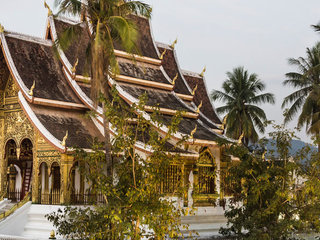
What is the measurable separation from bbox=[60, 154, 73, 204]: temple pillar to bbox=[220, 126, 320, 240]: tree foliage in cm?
423

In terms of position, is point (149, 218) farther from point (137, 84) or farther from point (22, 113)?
point (137, 84)

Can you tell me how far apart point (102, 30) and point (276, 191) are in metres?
4.84

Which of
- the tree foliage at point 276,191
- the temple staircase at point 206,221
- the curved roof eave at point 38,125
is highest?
the curved roof eave at point 38,125

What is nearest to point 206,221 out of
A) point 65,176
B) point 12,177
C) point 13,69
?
point 65,176

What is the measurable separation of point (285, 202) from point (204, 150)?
511 centimetres

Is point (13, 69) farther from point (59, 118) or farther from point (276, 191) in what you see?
point (276, 191)

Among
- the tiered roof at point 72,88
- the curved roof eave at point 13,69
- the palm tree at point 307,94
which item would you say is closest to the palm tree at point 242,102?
the palm tree at point 307,94

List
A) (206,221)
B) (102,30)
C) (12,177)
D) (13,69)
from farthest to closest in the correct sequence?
(12,177) < (206,221) < (13,69) < (102,30)

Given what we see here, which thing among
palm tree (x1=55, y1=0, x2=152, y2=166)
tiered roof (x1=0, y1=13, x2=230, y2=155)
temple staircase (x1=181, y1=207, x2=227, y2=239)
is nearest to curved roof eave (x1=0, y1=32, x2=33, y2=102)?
tiered roof (x1=0, y1=13, x2=230, y2=155)

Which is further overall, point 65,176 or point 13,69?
point 13,69

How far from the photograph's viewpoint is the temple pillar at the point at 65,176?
508 inches

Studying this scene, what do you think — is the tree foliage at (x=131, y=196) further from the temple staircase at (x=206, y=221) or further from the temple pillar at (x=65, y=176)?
the temple staircase at (x=206, y=221)

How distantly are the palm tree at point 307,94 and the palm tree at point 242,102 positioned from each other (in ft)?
13.4

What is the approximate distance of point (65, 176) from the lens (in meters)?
12.9
